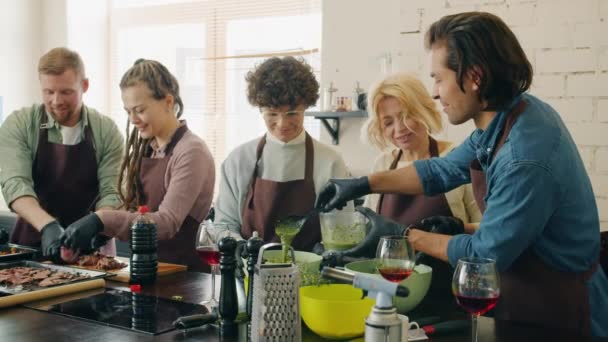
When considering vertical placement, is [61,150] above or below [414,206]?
above

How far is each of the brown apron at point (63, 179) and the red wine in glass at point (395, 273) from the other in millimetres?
1919

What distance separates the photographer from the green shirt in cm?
298

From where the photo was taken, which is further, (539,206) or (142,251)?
(142,251)

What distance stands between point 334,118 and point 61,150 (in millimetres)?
1637

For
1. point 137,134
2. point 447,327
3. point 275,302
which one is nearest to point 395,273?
point 447,327

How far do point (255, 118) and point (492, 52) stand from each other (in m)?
3.18

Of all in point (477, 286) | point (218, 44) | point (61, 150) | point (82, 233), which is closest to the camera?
point (477, 286)

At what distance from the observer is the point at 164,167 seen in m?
2.85

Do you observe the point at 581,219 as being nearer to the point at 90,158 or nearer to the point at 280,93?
the point at 280,93

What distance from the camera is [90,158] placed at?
10.2 feet

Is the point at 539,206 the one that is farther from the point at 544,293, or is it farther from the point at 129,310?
the point at 129,310

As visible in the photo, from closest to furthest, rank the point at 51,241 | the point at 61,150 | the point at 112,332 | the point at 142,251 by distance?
the point at 112,332
the point at 142,251
the point at 51,241
the point at 61,150

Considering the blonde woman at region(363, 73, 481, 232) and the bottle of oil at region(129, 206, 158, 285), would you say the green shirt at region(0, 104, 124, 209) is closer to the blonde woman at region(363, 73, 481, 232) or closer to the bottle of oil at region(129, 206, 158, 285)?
the bottle of oil at region(129, 206, 158, 285)

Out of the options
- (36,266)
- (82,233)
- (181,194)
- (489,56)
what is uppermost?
(489,56)
